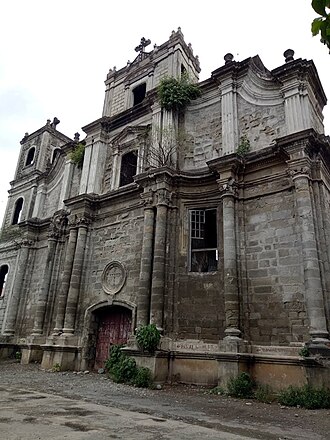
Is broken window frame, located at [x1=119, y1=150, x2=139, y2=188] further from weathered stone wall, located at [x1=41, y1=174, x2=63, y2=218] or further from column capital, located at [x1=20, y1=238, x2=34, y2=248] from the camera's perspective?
column capital, located at [x1=20, y1=238, x2=34, y2=248]

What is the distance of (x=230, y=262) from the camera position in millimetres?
10078

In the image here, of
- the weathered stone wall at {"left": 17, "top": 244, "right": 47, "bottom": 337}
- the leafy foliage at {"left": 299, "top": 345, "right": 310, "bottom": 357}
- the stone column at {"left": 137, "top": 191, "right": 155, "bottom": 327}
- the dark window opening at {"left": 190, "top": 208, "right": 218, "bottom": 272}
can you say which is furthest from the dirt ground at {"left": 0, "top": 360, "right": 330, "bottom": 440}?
the weathered stone wall at {"left": 17, "top": 244, "right": 47, "bottom": 337}

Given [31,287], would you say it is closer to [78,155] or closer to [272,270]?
[78,155]

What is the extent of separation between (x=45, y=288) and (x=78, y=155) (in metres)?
6.83

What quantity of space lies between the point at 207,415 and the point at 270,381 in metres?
3.25

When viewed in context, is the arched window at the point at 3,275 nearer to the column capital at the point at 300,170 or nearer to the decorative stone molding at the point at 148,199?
the decorative stone molding at the point at 148,199

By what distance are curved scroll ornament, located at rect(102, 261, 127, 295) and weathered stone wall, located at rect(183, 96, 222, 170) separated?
15.0 ft

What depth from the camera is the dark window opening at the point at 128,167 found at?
15.1m

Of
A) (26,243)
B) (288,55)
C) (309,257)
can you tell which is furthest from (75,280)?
(288,55)

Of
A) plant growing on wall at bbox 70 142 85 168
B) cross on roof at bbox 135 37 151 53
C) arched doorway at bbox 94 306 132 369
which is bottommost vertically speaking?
arched doorway at bbox 94 306 132 369

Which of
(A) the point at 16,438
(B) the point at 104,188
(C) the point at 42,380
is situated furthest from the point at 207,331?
(B) the point at 104,188

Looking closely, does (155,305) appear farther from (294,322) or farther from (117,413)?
(117,413)

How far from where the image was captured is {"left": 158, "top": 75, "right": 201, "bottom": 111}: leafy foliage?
1373 cm

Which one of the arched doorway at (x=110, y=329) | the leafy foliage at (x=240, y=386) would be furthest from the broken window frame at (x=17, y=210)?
the leafy foliage at (x=240, y=386)
